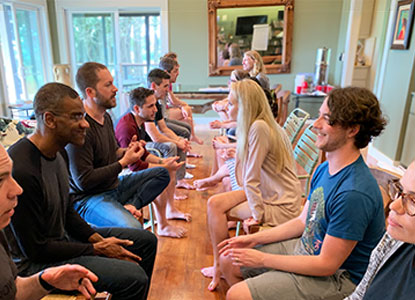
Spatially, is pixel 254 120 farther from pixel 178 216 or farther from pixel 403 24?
pixel 403 24

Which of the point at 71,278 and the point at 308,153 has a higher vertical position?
the point at 308,153

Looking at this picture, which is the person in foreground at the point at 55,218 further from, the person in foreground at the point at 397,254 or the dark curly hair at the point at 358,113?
the dark curly hair at the point at 358,113

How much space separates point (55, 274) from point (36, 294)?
0.10 m

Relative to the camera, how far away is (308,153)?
2.24 metres

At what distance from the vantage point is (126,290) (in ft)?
4.23

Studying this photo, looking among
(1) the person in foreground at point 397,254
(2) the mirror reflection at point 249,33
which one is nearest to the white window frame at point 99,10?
(2) the mirror reflection at point 249,33

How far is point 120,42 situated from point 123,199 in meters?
4.92

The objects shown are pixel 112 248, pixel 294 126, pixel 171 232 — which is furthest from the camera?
pixel 294 126

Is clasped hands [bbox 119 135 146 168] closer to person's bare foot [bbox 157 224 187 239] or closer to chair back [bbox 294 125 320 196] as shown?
person's bare foot [bbox 157 224 187 239]

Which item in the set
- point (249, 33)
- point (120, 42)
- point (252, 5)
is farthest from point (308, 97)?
point (120, 42)

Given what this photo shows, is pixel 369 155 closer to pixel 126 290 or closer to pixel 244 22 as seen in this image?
pixel 244 22

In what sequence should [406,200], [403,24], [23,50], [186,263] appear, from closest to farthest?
[406,200]
[186,263]
[403,24]
[23,50]

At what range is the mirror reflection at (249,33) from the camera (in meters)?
5.60

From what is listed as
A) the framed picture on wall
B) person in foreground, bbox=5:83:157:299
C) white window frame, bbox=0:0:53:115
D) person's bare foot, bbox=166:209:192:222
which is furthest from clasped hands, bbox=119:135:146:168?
white window frame, bbox=0:0:53:115
